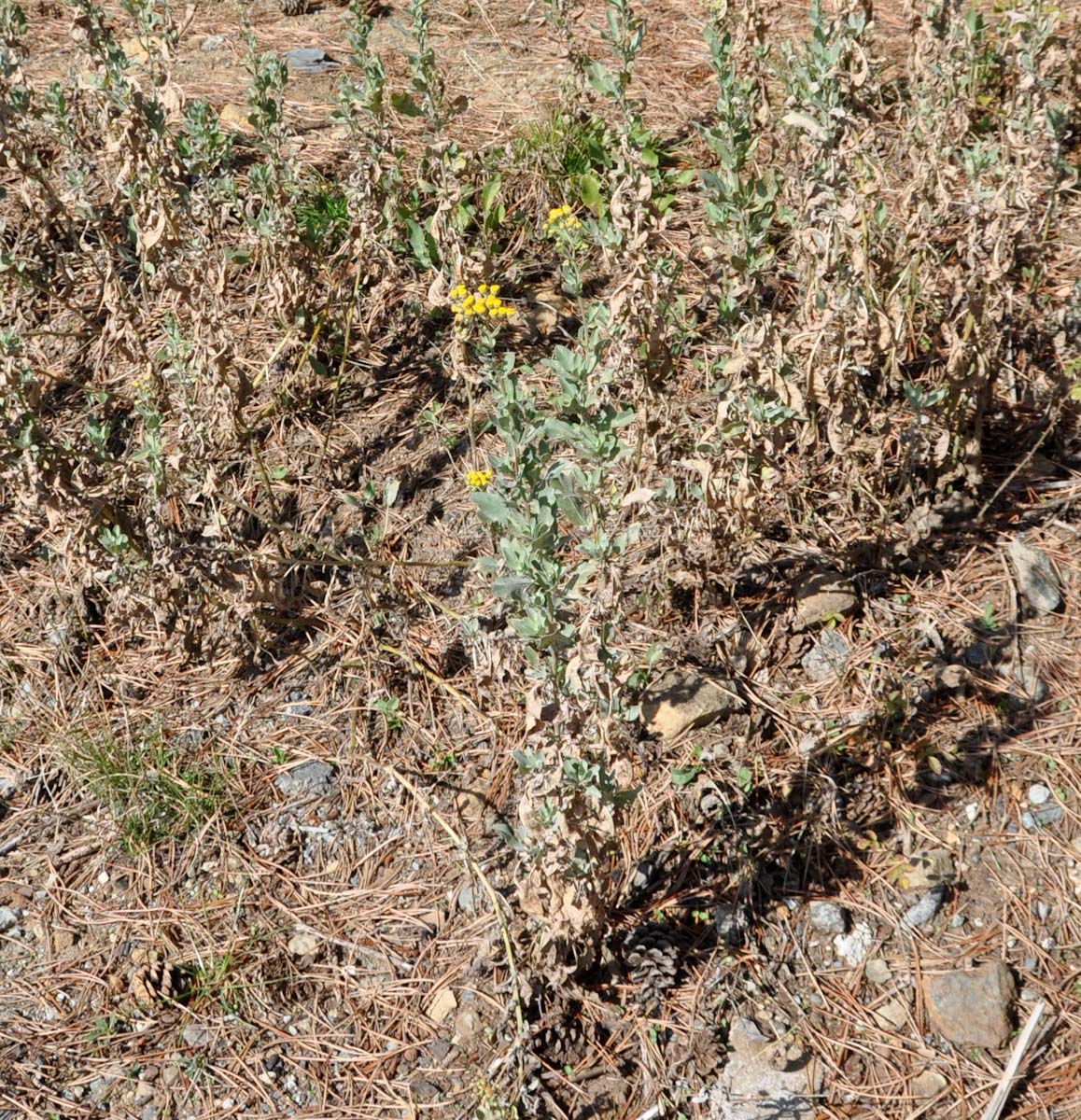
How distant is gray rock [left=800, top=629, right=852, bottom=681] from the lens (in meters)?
3.64

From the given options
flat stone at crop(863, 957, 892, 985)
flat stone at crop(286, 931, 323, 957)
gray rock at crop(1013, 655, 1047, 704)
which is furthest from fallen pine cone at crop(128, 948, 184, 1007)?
gray rock at crop(1013, 655, 1047, 704)

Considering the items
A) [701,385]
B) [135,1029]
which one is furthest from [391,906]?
[701,385]

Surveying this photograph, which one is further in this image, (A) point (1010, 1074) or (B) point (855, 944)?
(B) point (855, 944)

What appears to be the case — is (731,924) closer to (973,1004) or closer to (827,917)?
(827,917)

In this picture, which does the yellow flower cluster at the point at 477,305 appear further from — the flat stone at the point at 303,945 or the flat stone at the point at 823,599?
the flat stone at the point at 303,945

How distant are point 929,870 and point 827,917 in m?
0.32

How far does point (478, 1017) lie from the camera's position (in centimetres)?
311

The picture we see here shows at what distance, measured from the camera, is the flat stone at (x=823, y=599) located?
3.72 metres

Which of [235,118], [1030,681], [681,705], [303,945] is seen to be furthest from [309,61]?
[1030,681]

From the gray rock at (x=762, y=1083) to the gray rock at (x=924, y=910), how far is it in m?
0.48

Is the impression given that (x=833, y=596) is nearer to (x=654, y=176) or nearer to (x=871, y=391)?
(x=871, y=391)

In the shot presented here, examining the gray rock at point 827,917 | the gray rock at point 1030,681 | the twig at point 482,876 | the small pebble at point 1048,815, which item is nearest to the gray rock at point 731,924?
the gray rock at point 827,917

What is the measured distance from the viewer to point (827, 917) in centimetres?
320

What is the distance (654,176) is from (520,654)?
256cm
